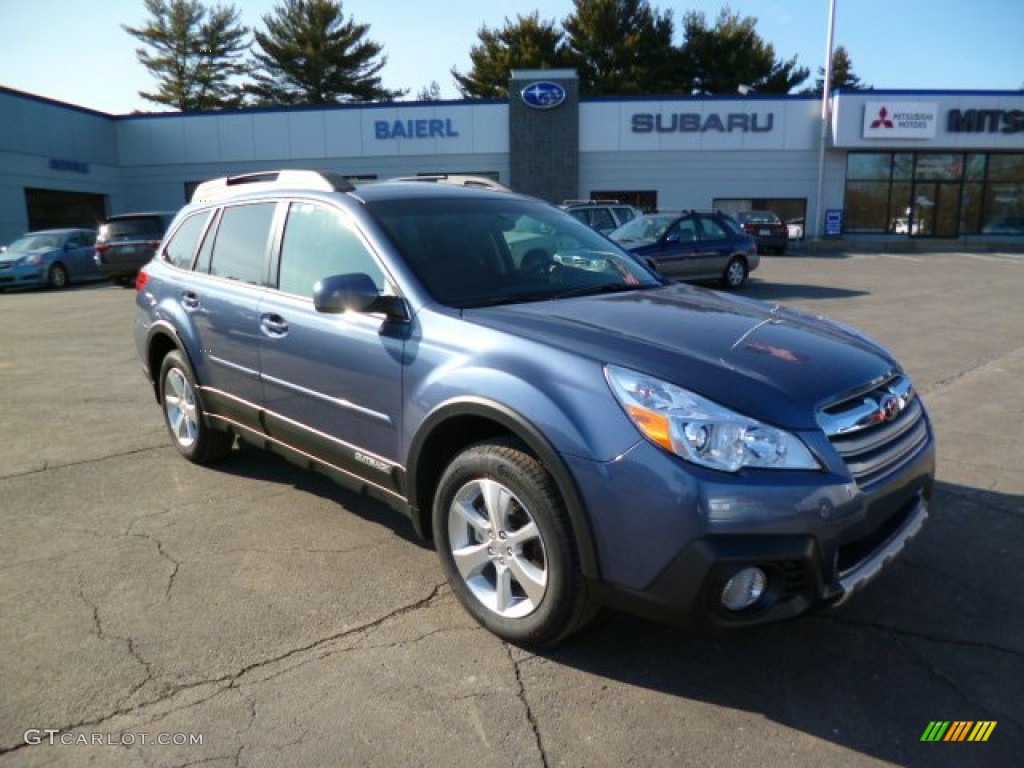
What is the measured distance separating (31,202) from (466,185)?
31354 millimetres

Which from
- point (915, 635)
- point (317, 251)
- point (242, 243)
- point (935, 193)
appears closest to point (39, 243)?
point (242, 243)

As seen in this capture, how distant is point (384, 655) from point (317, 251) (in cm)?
199

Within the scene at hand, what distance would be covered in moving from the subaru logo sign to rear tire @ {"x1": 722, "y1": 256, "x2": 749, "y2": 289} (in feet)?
61.6

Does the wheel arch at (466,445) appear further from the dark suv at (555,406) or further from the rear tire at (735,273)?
the rear tire at (735,273)

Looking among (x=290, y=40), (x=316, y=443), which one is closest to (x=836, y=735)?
(x=316, y=443)

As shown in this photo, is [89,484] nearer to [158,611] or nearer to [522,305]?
[158,611]

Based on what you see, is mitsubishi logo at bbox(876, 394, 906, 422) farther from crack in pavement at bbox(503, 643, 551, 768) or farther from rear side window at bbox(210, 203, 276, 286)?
rear side window at bbox(210, 203, 276, 286)

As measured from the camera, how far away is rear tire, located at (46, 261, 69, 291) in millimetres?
19812

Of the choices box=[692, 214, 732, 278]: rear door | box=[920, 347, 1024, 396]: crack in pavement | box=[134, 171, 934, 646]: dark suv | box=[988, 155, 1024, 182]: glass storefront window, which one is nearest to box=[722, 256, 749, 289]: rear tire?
box=[692, 214, 732, 278]: rear door

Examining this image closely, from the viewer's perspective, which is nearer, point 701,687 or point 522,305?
point 701,687

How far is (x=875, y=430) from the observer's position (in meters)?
2.81

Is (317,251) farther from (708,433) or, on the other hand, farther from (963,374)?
(963,374)

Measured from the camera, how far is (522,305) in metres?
3.32

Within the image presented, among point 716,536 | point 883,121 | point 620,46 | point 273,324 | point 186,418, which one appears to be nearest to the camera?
point 716,536
